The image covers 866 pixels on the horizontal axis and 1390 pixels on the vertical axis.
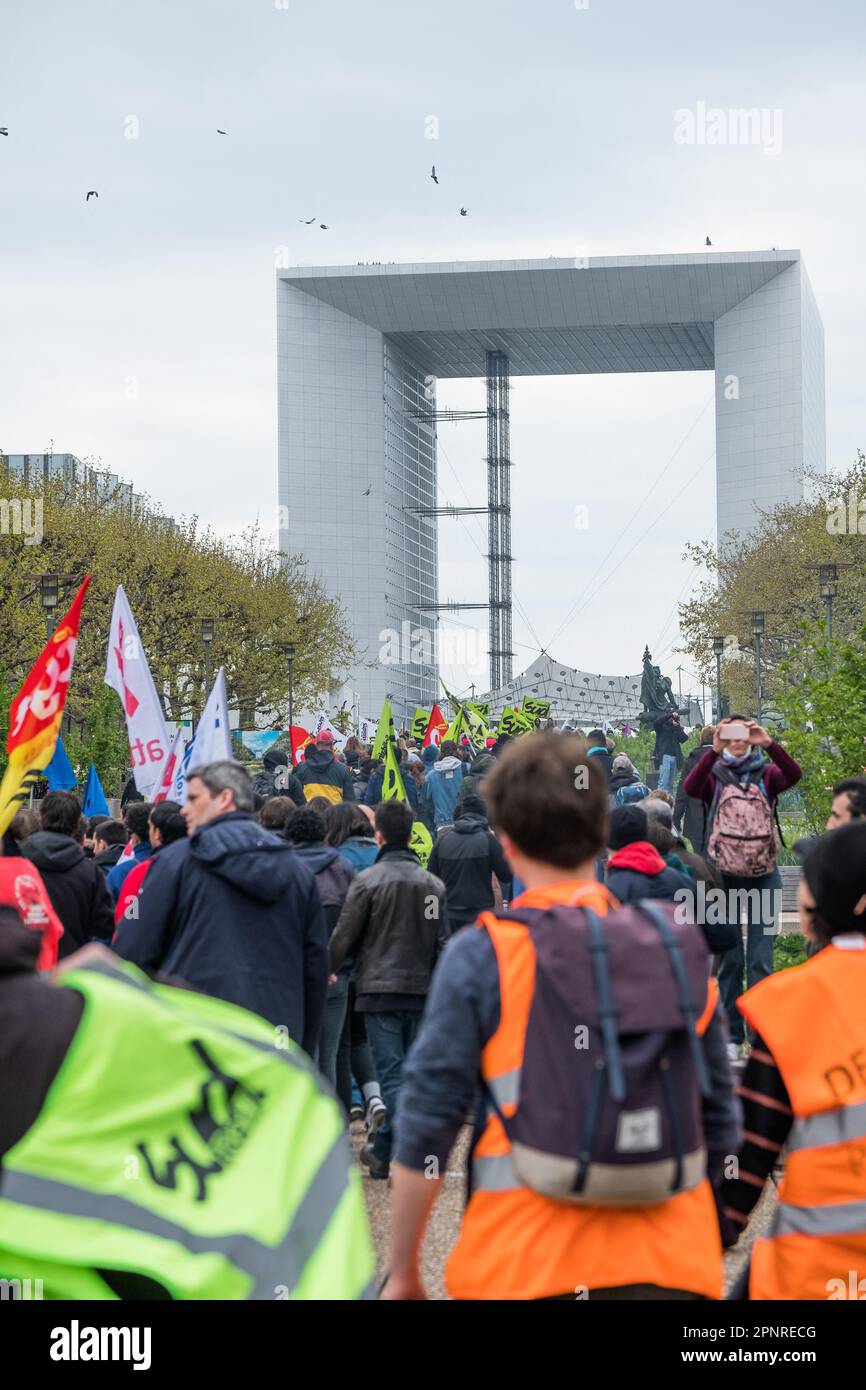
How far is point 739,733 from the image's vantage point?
8539mm

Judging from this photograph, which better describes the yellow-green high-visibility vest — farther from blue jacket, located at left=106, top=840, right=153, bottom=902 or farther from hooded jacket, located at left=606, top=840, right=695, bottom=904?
blue jacket, located at left=106, top=840, right=153, bottom=902

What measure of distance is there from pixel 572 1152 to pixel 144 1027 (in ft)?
2.67

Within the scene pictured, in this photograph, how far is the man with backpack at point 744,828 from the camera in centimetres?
888

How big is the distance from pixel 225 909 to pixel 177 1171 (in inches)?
145

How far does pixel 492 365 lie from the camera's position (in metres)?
113

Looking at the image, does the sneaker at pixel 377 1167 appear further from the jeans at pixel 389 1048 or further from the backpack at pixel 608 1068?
the backpack at pixel 608 1068

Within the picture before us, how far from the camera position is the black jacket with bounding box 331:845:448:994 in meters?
8.10

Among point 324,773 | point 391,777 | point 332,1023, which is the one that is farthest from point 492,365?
point 332,1023

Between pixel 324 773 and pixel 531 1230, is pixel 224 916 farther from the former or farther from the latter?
pixel 324 773

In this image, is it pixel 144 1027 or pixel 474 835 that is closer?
pixel 144 1027

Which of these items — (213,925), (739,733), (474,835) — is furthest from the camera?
(474,835)
